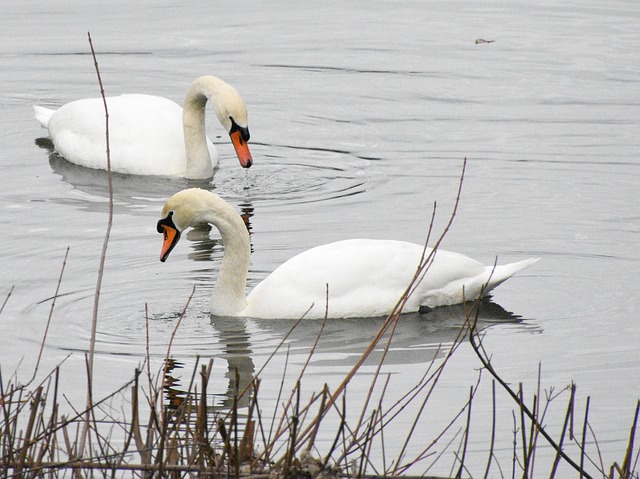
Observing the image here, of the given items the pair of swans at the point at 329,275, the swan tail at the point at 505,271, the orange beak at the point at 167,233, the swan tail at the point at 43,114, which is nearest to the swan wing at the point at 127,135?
the swan tail at the point at 43,114

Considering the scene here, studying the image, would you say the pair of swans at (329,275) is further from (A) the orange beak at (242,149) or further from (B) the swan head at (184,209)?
(A) the orange beak at (242,149)

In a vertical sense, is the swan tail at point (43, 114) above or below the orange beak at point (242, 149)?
below

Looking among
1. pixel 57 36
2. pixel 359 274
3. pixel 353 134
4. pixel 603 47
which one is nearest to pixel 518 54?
pixel 603 47

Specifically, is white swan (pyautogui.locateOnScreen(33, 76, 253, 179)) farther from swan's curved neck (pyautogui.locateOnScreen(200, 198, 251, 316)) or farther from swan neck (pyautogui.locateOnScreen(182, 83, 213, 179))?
swan's curved neck (pyautogui.locateOnScreen(200, 198, 251, 316))

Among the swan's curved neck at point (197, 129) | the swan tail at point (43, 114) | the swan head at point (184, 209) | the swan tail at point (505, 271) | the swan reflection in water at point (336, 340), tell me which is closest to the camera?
the swan reflection in water at point (336, 340)

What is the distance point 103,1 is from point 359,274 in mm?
12583

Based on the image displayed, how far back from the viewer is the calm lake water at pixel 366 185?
7414 millimetres

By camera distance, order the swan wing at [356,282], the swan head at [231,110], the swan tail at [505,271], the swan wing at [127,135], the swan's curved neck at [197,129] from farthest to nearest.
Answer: the swan wing at [127,135], the swan's curved neck at [197,129], the swan head at [231,110], the swan tail at [505,271], the swan wing at [356,282]

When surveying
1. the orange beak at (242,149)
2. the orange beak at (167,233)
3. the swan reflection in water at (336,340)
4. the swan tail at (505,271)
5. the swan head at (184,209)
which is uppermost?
the swan head at (184,209)

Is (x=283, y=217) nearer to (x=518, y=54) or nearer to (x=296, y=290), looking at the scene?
(x=296, y=290)

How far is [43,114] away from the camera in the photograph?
44.3 ft

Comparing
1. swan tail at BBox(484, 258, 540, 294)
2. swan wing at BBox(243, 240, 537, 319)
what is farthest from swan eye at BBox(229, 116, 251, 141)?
swan tail at BBox(484, 258, 540, 294)

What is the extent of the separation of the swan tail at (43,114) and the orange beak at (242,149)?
2.44 meters

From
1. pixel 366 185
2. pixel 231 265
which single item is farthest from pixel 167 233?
pixel 366 185
